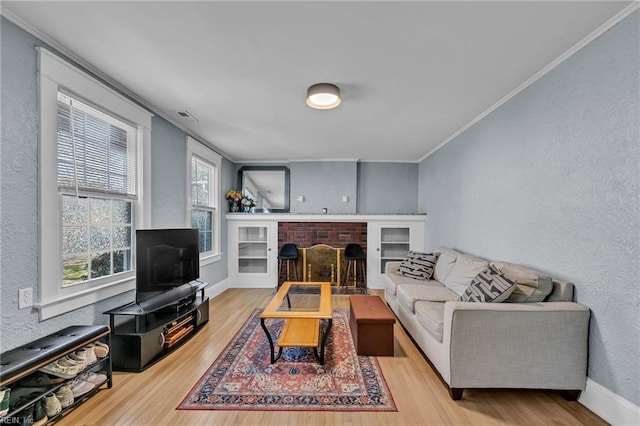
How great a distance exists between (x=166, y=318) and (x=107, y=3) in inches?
95.8

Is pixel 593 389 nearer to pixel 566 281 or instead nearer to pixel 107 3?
pixel 566 281

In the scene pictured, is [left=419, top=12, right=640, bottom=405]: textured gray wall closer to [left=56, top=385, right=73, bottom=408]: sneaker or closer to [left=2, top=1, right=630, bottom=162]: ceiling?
[left=2, top=1, right=630, bottom=162]: ceiling

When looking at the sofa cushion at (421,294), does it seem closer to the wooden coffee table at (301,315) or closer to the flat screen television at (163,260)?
the wooden coffee table at (301,315)

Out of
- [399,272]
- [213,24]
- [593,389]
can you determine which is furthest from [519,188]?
[213,24]

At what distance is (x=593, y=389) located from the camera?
5.77 feet

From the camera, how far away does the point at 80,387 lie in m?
1.84

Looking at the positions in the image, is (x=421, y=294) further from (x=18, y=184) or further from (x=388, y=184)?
(x=18, y=184)

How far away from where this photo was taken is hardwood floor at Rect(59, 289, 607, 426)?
169 centimetres

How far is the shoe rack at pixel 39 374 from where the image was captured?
4.65 ft

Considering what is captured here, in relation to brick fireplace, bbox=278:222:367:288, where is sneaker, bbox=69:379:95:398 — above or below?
below

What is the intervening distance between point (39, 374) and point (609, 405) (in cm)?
356

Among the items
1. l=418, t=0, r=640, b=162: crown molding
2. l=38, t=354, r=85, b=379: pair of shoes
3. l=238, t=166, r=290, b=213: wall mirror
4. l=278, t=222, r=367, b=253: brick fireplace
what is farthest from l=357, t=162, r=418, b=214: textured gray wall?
l=38, t=354, r=85, b=379: pair of shoes

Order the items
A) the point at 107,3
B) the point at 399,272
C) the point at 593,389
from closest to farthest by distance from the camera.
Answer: the point at 107,3 < the point at 593,389 < the point at 399,272

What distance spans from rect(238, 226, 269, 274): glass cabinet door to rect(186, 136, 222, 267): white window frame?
0.59 meters
